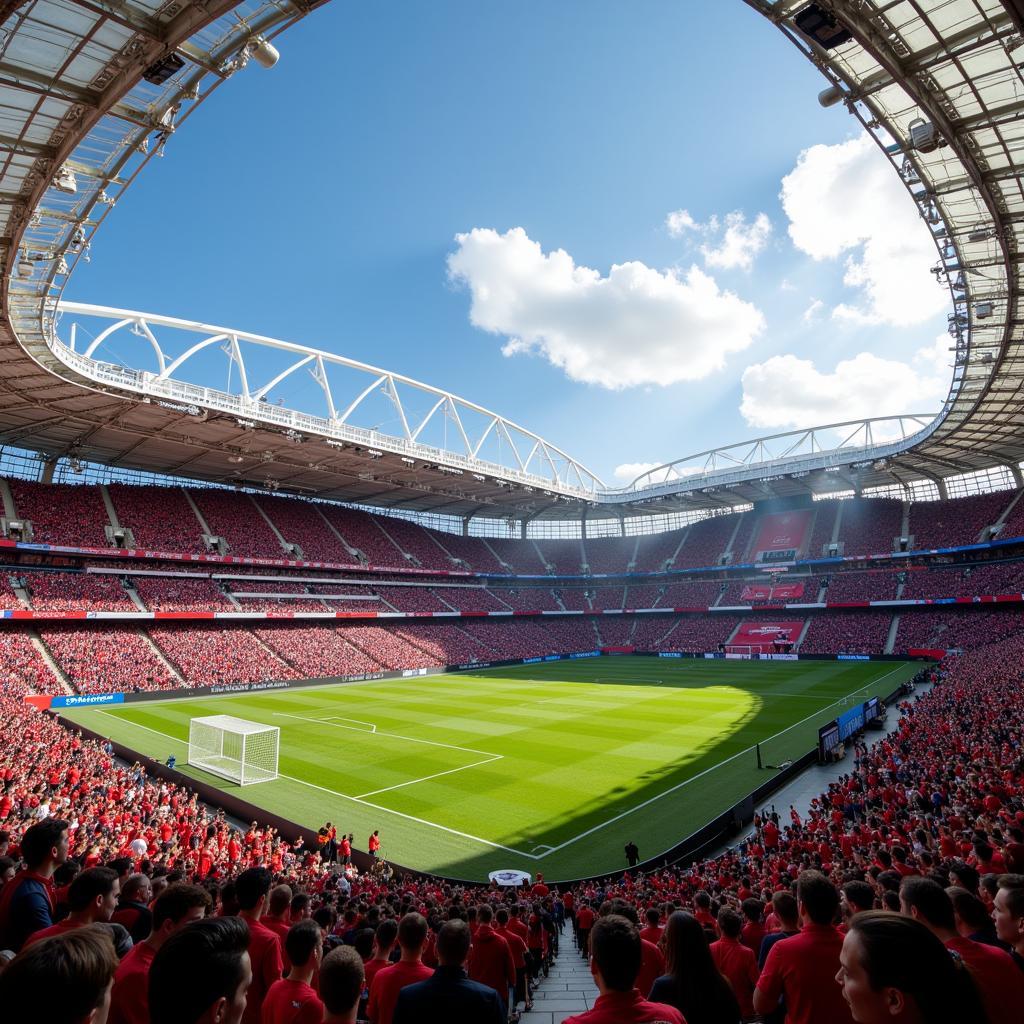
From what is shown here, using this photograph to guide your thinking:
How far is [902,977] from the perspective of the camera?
2.19 metres

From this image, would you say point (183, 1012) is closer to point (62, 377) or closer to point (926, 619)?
point (62, 377)

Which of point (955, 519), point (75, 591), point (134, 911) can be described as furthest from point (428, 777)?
point (955, 519)

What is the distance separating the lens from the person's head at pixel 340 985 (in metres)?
3.20

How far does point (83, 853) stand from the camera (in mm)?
11609

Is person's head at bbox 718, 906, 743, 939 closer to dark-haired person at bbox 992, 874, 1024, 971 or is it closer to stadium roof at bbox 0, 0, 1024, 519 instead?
dark-haired person at bbox 992, 874, 1024, 971

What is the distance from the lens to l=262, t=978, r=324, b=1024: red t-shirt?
3.60 metres

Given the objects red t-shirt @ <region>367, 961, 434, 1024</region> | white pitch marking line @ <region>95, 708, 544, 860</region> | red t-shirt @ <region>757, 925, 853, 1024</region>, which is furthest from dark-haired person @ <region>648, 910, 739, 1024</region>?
white pitch marking line @ <region>95, 708, 544, 860</region>

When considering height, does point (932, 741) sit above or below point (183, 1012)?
below

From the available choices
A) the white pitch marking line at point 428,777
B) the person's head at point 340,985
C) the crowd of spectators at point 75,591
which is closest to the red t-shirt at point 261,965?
the person's head at point 340,985

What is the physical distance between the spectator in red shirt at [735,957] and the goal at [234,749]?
21.6 metres

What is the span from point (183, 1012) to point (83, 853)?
12306 millimetres

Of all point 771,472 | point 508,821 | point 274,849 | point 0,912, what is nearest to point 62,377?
point 274,849

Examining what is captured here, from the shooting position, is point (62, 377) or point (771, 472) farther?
point (771, 472)

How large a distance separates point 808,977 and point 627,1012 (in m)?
1.64
